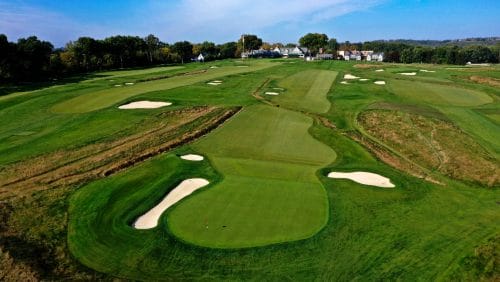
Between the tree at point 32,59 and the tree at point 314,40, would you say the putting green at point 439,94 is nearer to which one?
the tree at point 32,59

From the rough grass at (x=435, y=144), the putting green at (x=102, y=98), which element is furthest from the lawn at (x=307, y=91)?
the putting green at (x=102, y=98)

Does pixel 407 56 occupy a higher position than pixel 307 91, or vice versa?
pixel 407 56

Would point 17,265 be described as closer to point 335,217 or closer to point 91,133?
point 335,217

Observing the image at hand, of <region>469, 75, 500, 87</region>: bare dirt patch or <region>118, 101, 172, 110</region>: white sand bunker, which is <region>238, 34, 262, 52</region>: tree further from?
<region>118, 101, 172, 110</region>: white sand bunker

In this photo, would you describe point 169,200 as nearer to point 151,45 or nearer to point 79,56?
point 79,56

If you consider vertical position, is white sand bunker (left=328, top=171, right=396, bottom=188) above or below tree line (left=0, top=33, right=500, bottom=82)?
below

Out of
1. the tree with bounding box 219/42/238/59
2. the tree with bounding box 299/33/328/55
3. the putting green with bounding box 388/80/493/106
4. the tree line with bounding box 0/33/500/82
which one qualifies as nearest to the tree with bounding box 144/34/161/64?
the tree line with bounding box 0/33/500/82

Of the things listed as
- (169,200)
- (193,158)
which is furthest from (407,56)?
(169,200)
